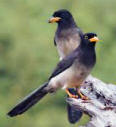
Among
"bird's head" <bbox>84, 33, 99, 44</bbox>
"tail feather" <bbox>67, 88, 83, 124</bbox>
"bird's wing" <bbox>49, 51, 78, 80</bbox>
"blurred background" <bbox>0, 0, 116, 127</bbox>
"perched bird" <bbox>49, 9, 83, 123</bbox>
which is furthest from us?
"blurred background" <bbox>0, 0, 116, 127</bbox>

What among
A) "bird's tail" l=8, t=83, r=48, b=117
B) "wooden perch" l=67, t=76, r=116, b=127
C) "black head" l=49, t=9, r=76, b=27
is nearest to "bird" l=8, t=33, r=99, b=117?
"bird's tail" l=8, t=83, r=48, b=117

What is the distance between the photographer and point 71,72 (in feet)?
39.8

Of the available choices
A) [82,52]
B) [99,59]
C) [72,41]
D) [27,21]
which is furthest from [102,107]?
[27,21]

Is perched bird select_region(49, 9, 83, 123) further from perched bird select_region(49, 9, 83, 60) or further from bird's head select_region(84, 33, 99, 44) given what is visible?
bird's head select_region(84, 33, 99, 44)

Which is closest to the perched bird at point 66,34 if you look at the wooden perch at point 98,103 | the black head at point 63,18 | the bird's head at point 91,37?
the black head at point 63,18

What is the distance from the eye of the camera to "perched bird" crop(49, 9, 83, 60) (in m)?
13.5

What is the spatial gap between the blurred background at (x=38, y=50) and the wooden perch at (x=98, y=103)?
40.1 feet

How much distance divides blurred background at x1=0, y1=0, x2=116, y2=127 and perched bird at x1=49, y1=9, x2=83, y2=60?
11263 mm

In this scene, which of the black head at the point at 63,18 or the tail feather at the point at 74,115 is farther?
the black head at the point at 63,18

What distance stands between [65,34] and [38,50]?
19.5 meters

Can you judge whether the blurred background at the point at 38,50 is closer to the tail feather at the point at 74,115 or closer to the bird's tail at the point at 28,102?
the tail feather at the point at 74,115

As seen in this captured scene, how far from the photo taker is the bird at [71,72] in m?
12.0

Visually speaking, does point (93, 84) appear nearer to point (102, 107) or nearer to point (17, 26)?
point (102, 107)

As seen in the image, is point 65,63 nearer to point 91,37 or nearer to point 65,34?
point 91,37
